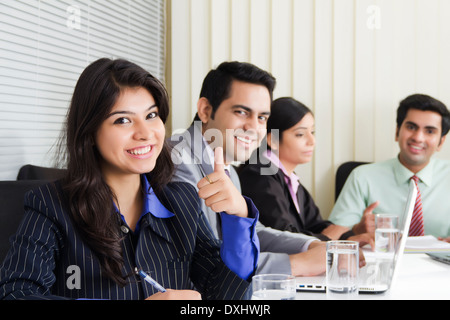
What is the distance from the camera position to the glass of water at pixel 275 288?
1.04m

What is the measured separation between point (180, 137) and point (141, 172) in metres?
0.58

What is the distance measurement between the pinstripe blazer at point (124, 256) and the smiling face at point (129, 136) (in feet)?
0.46

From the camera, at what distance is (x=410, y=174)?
9.27 ft

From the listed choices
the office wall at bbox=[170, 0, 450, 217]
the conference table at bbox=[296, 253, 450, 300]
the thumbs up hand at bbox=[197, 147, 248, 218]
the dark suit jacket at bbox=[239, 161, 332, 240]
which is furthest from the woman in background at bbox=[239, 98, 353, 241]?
the thumbs up hand at bbox=[197, 147, 248, 218]

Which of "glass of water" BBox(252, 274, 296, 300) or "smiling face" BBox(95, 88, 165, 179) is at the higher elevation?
"smiling face" BBox(95, 88, 165, 179)

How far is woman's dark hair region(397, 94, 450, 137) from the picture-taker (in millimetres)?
2838

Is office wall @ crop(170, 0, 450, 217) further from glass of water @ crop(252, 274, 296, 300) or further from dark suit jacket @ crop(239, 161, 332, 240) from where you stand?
glass of water @ crop(252, 274, 296, 300)

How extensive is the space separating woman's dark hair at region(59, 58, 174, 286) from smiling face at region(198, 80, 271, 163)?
0.73 m

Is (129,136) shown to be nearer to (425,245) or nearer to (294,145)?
(425,245)

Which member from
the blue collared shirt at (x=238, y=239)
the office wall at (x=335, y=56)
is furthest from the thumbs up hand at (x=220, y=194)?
the office wall at (x=335, y=56)

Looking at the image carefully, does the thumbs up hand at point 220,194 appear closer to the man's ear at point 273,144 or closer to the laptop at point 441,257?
the laptop at point 441,257

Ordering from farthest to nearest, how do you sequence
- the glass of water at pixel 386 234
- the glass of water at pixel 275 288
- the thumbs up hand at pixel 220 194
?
the glass of water at pixel 386 234, the thumbs up hand at pixel 220 194, the glass of water at pixel 275 288

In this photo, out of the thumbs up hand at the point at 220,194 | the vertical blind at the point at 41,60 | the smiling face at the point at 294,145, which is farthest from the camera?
the smiling face at the point at 294,145
